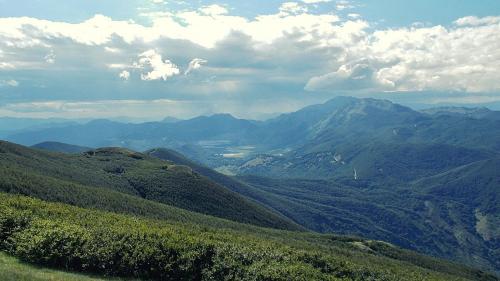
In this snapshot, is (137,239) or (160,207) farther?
(160,207)

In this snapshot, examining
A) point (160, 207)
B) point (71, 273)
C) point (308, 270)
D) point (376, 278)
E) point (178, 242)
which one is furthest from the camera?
point (160, 207)

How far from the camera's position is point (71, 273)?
34875 mm

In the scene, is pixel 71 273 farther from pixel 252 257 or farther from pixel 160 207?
pixel 160 207

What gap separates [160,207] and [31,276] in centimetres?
15221

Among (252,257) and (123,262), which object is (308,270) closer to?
(252,257)

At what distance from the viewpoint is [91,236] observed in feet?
125

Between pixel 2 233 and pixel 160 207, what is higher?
pixel 2 233

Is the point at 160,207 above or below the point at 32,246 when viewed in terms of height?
below

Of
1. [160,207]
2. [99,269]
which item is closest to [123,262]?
[99,269]

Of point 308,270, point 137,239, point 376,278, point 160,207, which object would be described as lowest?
point 160,207

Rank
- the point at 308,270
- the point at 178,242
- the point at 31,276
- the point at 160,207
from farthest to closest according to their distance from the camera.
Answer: the point at 160,207, the point at 178,242, the point at 308,270, the point at 31,276

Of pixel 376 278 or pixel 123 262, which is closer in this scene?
pixel 123 262

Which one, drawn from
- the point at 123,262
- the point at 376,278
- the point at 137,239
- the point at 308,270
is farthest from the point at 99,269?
the point at 376,278

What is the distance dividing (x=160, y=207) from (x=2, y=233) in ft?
462
